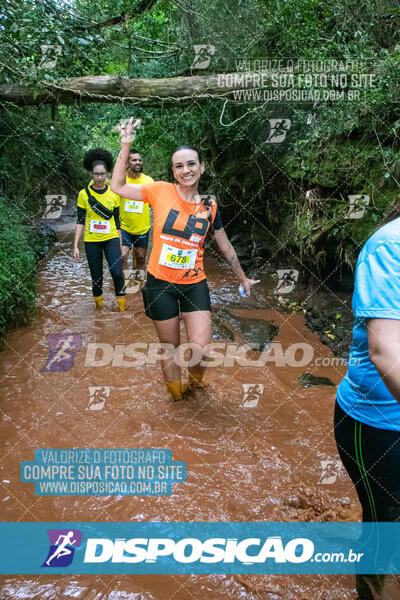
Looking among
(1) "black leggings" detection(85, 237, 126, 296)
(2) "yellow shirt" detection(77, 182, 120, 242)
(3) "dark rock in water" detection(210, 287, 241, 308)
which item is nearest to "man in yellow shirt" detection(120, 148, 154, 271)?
(1) "black leggings" detection(85, 237, 126, 296)

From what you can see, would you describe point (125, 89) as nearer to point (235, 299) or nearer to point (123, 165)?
point (235, 299)

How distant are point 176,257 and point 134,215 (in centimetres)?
312

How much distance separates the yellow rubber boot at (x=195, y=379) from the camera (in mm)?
3996

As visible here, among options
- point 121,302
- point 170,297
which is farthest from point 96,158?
point 170,297

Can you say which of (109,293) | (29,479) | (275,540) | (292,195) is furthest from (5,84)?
(275,540)

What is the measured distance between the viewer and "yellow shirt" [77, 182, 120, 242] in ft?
17.7

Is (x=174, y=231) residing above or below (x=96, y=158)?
below

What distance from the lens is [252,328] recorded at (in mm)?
5602

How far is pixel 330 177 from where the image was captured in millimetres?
5523
